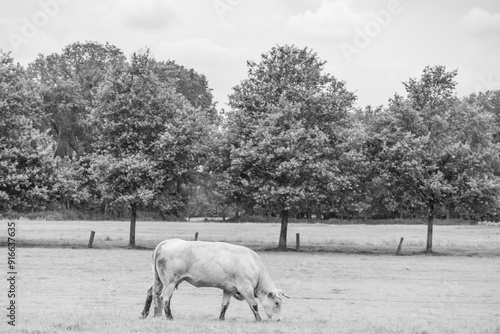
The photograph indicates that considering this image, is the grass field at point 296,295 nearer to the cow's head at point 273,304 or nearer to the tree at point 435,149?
the cow's head at point 273,304

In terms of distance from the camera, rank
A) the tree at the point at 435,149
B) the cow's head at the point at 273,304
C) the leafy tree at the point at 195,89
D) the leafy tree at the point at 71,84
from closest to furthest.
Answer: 1. the cow's head at the point at 273,304
2. the tree at the point at 435,149
3. the leafy tree at the point at 71,84
4. the leafy tree at the point at 195,89

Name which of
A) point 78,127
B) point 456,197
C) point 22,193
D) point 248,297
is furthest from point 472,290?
point 78,127

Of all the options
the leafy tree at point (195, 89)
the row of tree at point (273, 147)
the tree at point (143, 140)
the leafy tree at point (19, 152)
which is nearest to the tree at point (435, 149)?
the row of tree at point (273, 147)

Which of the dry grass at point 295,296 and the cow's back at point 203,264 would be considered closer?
the dry grass at point 295,296

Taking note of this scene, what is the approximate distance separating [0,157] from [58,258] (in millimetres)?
9838

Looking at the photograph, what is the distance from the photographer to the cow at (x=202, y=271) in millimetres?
18656

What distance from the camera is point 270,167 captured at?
50375mm

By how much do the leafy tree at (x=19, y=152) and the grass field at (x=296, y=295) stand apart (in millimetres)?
3687

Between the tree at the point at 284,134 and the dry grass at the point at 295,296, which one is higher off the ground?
the tree at the point at 284,134

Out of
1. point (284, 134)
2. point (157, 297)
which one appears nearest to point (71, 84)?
point (284, 134)

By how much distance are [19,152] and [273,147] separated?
57.4 ft

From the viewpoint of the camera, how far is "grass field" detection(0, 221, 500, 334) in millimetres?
16797

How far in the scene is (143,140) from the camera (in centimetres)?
5269

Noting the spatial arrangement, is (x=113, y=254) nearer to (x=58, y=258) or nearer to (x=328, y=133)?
(x=58, y=258)
